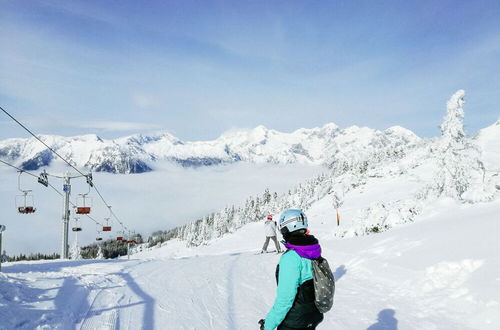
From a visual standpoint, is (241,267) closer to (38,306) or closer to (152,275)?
(152,275)

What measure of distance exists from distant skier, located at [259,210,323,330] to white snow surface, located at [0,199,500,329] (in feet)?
11.6

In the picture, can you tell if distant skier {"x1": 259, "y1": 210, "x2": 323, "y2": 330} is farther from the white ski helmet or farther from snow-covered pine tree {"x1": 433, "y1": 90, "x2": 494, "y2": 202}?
snow-covered pine tree {"x1": 433, "y1": 90, "x2": 494, "y2": 202}

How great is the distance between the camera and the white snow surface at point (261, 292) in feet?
21.3

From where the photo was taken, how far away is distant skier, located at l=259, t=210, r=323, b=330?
355cm

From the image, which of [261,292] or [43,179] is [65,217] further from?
[261,292]

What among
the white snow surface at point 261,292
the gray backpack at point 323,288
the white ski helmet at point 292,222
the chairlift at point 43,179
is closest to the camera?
the gray backpack at point 323,288

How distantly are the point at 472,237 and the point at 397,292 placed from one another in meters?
2.79

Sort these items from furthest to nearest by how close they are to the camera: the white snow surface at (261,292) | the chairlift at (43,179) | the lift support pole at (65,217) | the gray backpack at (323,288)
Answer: the chairlift at (43,179)
the lift support pole at (65,217)
the white snow surface at (261,292)
the gray backpack at (323,288)

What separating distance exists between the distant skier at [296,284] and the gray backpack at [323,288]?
0.06m

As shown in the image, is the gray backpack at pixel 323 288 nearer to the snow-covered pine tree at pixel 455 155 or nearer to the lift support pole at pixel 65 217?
the lift support pole at pixel 65 217

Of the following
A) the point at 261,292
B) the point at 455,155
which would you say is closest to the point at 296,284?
the point at 261,292

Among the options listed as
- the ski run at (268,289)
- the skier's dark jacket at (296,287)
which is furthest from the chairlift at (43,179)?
the skier's dark jacket at (296,287)

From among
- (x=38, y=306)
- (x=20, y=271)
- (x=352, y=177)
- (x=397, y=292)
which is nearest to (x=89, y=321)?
(x=38, y=306)

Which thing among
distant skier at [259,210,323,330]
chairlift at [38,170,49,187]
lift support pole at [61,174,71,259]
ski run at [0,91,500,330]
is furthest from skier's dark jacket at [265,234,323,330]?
chairlift at [38,170,49,187]
